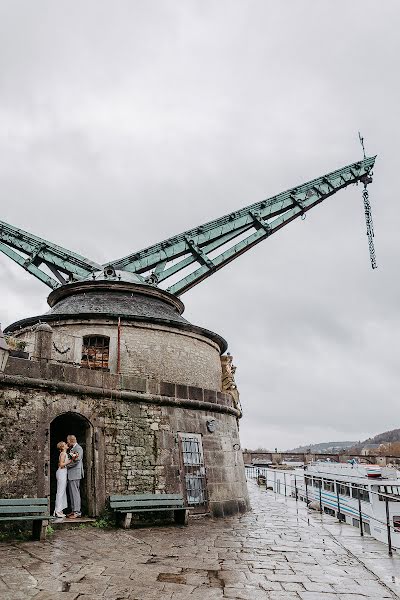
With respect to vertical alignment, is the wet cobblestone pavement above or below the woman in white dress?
below

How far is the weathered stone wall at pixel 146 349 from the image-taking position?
13641mm

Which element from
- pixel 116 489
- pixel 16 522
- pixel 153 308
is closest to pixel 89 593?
pixel 16 522

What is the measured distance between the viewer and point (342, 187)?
26094 mm

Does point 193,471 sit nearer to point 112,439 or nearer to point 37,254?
point 112,439

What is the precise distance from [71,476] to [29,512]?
6.19ft

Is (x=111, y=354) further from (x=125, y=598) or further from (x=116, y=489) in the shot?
(x=125, y=598)

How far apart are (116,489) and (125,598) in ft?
18.3

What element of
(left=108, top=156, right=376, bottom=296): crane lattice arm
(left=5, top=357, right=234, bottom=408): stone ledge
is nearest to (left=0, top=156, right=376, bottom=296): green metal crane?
(left=108, top=156, right=376, bottom=296): crane lattice arm

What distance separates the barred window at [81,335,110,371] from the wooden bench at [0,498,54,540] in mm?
5680

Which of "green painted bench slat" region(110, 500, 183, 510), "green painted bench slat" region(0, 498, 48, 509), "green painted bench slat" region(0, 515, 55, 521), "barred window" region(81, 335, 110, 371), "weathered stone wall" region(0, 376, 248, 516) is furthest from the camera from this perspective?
"barred window" region(81, 335, 110, 371)

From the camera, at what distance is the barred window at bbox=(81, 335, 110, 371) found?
14000 millimetres

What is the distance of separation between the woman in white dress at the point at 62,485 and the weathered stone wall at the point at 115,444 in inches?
13.8

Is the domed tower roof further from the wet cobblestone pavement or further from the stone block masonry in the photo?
the wet cobblestone pavement

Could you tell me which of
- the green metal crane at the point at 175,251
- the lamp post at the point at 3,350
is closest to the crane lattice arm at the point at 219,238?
the green metal crane at the point at 175,251
